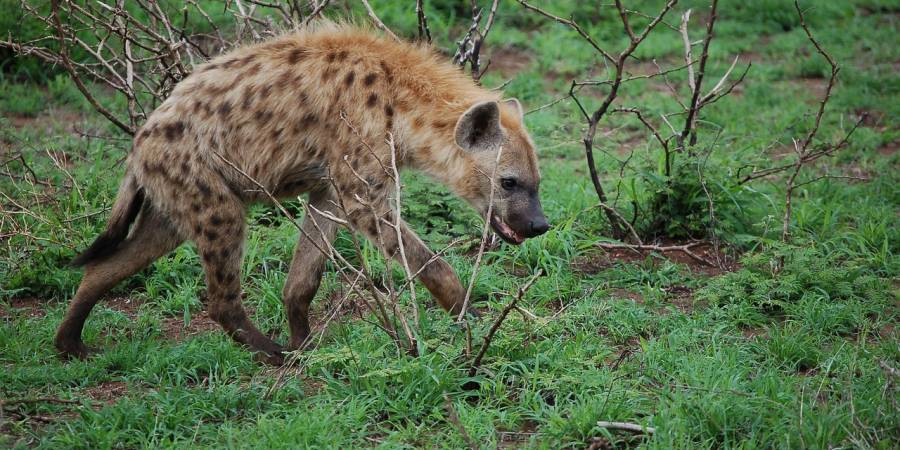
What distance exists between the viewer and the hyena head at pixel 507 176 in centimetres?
401

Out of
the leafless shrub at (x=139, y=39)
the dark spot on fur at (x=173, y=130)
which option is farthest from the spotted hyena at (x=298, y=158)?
the leafless shrub at (x=139, y=39)

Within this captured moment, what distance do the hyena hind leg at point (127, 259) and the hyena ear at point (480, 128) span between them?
3.85ft

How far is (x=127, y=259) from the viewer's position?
394 cm

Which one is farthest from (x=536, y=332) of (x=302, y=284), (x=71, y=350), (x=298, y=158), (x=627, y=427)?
(x=71, y=350)

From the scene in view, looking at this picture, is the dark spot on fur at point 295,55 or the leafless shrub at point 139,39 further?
the leafless shrub at point 139,39

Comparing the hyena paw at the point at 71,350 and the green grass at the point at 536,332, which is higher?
the green grass at the point at 536,332

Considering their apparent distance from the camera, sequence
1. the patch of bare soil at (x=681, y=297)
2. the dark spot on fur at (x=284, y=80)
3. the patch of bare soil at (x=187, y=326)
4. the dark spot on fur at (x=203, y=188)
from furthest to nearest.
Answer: the patch of bare soil at (x=681, y=297) < the patch of bare soil at (x=187, y=326) < the dark spot on fur at (x=284, y=80) < the dark spot on fur at (x=203, y=188)

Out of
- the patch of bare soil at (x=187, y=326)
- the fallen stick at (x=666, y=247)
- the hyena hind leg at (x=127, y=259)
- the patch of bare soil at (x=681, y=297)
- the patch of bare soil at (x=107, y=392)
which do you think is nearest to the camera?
the patch of bare soil at (x=107, y=392)

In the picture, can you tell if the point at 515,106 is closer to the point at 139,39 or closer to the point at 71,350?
the point at 71,350

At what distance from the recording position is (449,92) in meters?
4.11

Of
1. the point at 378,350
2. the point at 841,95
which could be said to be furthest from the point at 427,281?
the point at 841,95

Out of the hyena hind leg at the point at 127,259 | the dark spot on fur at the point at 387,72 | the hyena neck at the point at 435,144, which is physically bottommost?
the hyena hind leg at the point at 127,259

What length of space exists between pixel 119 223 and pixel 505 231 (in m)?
1.52

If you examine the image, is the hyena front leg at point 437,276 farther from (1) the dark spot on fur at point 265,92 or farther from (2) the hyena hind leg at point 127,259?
(2) the hyena hind leg at point 127,259
